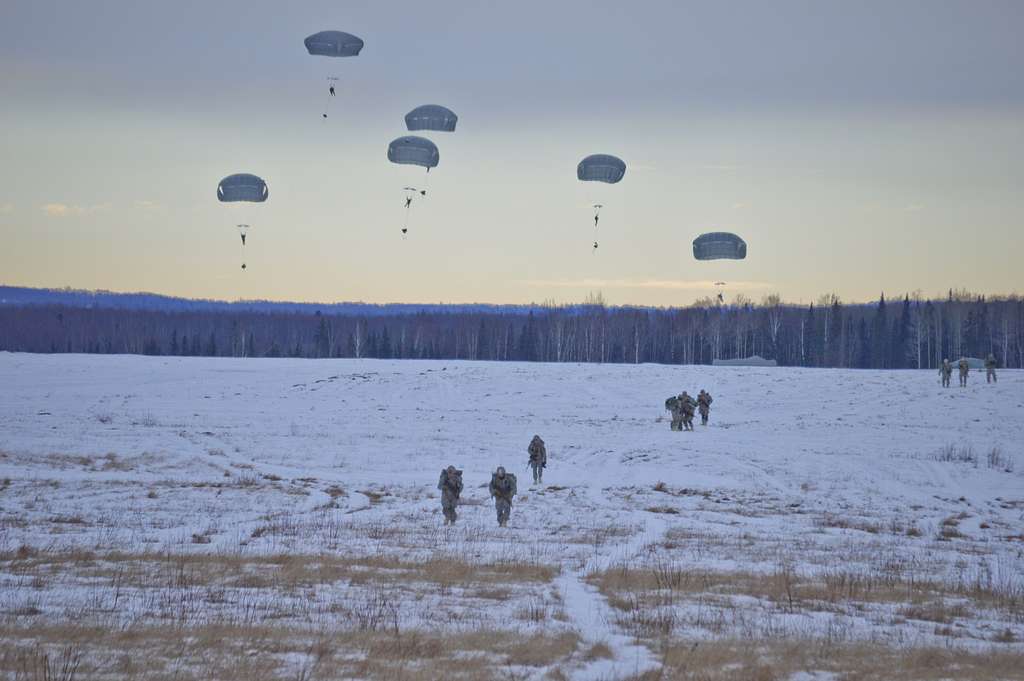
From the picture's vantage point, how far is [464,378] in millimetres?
63594

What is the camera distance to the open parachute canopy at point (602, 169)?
50.5m

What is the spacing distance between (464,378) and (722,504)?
39.6m

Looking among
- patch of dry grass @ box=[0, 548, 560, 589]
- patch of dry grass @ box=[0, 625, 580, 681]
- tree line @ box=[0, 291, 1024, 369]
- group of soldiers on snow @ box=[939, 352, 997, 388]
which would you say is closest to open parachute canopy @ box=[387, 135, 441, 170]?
group of soldiers on snow @ box=[939, 352, 997, 388]

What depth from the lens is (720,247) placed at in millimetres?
52719

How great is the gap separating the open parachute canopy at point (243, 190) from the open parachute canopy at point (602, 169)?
16262 mm

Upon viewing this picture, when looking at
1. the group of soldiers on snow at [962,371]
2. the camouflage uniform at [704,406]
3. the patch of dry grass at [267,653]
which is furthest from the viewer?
the group of soldiers on snow at [962,371]

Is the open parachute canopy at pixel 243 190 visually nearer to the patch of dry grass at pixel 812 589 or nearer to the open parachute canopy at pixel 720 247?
the open parachute canopy at pixel 720 247

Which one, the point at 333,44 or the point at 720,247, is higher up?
the point at 333,44

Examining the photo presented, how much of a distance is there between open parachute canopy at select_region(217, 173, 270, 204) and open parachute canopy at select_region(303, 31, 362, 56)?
23.3ft

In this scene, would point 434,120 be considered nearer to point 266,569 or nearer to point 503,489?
point 503,489

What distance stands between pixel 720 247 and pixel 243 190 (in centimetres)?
2538

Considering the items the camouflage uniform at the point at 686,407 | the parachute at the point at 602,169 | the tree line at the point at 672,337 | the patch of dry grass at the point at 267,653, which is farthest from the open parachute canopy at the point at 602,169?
the tree line at the point at 672,337

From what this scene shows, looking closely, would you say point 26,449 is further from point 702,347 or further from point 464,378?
point 702,347

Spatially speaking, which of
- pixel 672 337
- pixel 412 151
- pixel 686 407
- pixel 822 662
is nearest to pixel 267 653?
pixel 822 662
